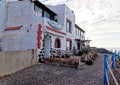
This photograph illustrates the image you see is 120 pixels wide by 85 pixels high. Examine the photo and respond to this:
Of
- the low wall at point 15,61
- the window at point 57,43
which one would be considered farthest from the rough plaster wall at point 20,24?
the window at point 57,43

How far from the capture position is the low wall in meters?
A: 10.8

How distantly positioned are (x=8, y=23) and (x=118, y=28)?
28.1 meters

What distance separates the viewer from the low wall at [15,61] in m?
10.8

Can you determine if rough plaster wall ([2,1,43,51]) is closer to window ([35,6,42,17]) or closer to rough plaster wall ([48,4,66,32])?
window ([35,6,42,17])

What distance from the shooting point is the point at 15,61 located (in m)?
12.1

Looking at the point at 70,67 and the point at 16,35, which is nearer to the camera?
the point at 70,67

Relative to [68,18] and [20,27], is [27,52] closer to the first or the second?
[20,27]

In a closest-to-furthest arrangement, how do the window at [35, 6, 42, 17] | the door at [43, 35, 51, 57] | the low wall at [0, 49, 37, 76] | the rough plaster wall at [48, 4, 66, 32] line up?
the low wall at [0, 49, 37, 76] → the window at [35, 6, 42, 17] → the door at [43, 35, 51, 57] → the rough plaster wall at [48, 4, 66, 32]

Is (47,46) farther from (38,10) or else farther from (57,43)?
(38,10)

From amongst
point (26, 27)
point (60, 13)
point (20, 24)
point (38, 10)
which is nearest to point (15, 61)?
point (26, 27)

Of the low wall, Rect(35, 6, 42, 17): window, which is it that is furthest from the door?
the low wall

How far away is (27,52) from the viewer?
13.8 m

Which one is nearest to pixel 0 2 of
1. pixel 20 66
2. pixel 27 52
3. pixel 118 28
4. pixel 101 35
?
pixel 27 52

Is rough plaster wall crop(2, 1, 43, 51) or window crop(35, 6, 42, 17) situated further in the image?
window crop(35, 6, 42, 17)
